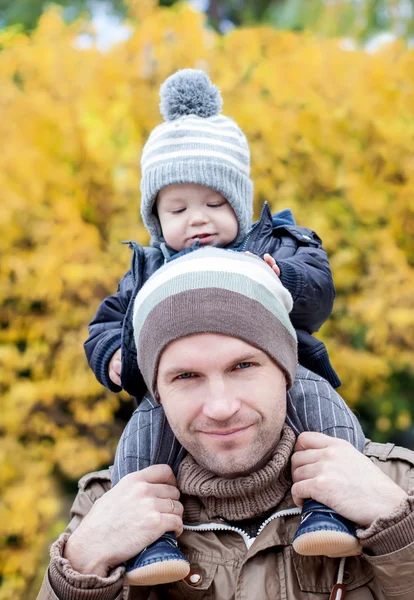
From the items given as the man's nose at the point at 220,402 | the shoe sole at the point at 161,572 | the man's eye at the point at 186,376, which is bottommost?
the shoe sole at the point at 161,572

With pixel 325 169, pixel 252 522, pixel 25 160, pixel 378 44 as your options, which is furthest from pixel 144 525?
pixel 378 44

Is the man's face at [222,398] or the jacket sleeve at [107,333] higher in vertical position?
the jacket sleeve at [107,333]

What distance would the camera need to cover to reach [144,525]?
191 centimetres

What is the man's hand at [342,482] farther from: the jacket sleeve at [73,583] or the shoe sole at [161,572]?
the jacket sleeve at [73,583]

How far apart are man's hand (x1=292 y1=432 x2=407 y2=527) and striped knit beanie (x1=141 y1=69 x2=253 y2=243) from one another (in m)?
0.88

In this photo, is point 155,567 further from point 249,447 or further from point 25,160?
point 25,160

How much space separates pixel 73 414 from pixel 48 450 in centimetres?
28

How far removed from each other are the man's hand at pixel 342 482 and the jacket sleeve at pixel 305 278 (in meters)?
0.48

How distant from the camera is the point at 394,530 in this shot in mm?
1730

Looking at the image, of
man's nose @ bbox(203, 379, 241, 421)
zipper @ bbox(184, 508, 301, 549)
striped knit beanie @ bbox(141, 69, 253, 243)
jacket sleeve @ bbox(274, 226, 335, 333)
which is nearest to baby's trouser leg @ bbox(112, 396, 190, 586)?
zipper @ bbox(184, 508, 301, 549)

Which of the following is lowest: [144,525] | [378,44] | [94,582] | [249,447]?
[94,582]

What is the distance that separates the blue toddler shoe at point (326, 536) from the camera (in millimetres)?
1726

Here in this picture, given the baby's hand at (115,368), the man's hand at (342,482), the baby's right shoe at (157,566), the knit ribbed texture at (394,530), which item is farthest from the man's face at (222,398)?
→ the baby's hand at (115,368)

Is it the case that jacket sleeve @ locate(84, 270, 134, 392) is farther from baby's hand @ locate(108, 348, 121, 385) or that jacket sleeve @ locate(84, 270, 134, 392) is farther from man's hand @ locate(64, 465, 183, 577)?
man's hand @ locate(64, 465, 183, 577)
